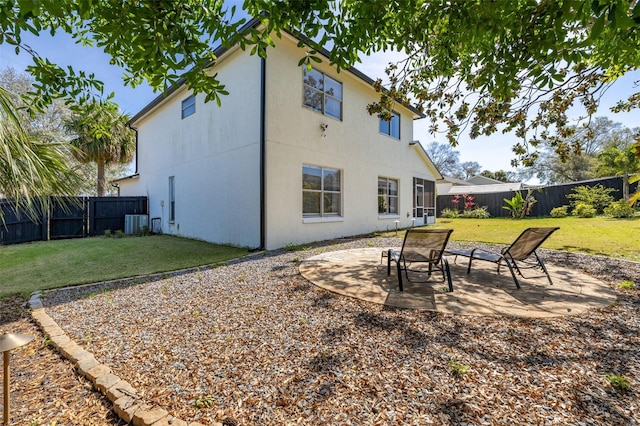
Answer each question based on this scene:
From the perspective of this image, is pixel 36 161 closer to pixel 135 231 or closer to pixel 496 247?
pixel 496 247

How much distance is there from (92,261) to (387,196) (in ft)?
37.2

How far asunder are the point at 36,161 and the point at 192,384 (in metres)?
2.36

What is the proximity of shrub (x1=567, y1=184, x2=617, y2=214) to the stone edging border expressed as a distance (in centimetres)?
2265

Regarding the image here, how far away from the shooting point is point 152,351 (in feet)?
8.86

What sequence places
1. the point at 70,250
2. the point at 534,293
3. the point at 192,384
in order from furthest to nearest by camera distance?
the point at 70,250 → the point at 534,293 → the point at 192,384

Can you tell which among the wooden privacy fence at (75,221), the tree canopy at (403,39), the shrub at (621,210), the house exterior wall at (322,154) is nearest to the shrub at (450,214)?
the shrub at (621,210)

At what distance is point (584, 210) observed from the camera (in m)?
16.1

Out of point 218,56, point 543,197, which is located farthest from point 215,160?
point 543,197

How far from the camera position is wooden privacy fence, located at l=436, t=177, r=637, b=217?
1686 centimetres

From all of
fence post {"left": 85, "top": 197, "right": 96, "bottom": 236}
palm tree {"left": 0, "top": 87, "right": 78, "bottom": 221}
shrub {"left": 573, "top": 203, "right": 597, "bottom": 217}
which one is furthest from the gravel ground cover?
shrub {"left": 573, "top": 203, "right": 597, "bottom": 217}

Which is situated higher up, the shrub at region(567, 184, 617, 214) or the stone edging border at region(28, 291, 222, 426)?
the shrub at region(567, 184, 617, 214)

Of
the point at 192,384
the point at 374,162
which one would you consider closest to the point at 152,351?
the point at 192,384

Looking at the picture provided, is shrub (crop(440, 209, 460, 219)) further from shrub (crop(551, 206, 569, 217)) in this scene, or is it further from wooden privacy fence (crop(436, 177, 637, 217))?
shrub (crop(551, 206, 569, 217))

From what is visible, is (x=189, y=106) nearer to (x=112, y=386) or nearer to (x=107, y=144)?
(x=107, y=144)
